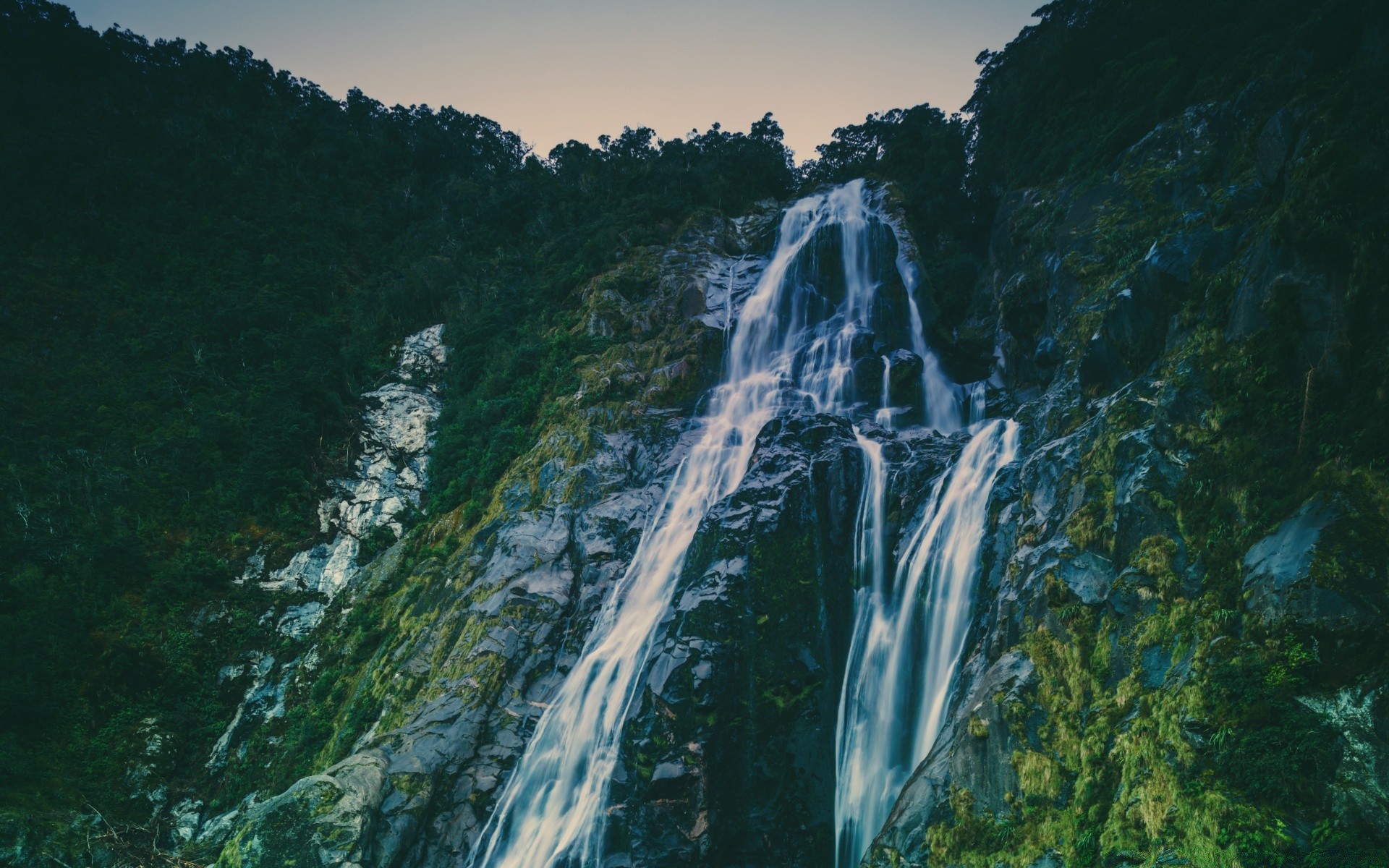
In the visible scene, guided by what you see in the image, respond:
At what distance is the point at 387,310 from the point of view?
37375 mm

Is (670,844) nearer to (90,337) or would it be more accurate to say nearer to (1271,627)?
(1271,627)

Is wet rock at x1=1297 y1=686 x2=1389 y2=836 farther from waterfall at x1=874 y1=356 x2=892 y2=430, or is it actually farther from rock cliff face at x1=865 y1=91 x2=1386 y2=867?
waterfall at x1=874 y1=356 x2=892 y2=430

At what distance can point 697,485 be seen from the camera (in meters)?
22.5

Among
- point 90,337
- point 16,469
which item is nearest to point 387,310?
point 90,337

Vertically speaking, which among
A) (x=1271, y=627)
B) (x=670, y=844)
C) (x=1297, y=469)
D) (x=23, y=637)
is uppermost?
(x=1297, y=469)

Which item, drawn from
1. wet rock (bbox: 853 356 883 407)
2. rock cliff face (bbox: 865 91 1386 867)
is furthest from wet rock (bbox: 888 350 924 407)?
rock cliff face (bbox: 865 91 1386 867)

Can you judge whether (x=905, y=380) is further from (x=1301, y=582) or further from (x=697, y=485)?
(x=1301, y=582)

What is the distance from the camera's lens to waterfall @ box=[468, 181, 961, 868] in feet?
51.4

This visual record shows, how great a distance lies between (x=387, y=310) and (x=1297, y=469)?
3813 centimetres

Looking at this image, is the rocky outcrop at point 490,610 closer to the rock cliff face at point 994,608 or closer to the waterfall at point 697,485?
the rock cliff face at point 994,608

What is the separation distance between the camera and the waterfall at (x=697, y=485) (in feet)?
51.4

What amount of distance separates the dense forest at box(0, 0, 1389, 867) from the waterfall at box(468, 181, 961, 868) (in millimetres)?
3723

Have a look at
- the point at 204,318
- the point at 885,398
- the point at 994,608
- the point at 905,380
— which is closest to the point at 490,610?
the point at 994,608

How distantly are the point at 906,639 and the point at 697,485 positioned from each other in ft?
29.2
